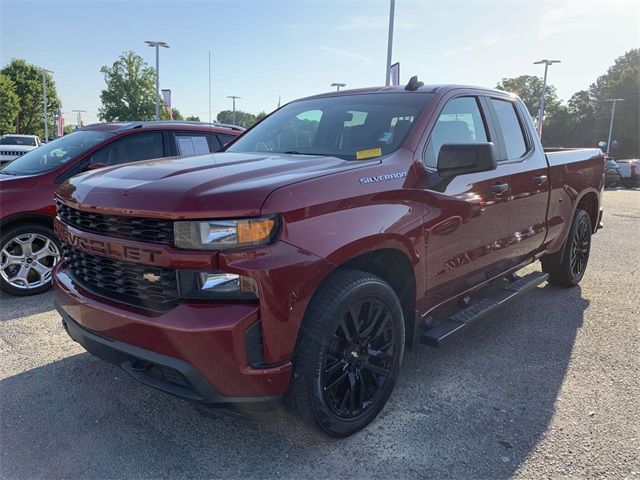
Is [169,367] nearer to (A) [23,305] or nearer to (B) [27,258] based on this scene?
(A) [23,305]

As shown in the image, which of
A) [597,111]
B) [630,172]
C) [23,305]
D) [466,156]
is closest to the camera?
[466,156]

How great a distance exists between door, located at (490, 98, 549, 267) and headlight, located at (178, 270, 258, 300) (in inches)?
98.6

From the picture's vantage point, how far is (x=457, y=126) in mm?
3516

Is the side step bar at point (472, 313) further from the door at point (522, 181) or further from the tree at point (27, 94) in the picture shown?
the tree at point (27, 94)

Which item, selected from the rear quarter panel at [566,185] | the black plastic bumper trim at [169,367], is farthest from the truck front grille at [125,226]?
the rear quarter panel at [566,185]

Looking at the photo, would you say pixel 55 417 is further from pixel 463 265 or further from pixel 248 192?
pixel 463 265

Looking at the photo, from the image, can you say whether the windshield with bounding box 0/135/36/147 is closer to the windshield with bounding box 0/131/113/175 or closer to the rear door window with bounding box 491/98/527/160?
the windshield with bounding box 0/131/113/175

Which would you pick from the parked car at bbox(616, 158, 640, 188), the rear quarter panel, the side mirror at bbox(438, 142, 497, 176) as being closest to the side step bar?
the rear quarter panel

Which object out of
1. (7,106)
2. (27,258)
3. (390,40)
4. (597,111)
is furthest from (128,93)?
(597,111)

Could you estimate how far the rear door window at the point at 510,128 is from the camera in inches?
159

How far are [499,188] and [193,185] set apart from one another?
7.62ft

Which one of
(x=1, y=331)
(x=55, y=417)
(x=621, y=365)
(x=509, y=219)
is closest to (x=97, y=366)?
(x=55, y=417)

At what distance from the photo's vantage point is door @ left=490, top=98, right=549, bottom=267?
3.94m

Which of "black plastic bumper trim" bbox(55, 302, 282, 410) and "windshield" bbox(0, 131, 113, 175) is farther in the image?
"windshield" bbox(0, 131, 113, 175)
